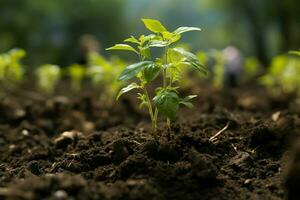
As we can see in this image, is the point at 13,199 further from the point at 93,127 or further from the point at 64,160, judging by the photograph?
the point at 93,127

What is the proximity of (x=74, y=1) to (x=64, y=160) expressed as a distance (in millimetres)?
13322

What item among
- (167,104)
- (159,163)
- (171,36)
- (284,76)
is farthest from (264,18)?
(159,163)

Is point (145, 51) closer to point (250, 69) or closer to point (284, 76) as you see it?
point (284, 76)

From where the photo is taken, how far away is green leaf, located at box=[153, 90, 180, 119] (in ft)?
6.61

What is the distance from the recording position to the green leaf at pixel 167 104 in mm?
2016

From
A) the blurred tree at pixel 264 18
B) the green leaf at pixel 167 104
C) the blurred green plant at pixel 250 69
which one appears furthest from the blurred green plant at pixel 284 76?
the blurred tree at pixel 264 18

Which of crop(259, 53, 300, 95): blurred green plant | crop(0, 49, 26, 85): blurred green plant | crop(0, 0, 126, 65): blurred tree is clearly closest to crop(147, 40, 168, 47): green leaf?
crop(0, 49, 26, 85): blurred green plant

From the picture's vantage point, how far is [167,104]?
2027mm

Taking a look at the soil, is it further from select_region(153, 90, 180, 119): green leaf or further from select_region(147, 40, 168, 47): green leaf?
select_region(147, 40, 168, 47): green leaf

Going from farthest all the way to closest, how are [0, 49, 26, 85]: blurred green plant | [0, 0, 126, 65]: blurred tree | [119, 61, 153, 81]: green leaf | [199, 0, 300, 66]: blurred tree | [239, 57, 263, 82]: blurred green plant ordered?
[199, 0, 300, 66]: blurred tree, [0, 0, 126, 65]: blurred tree, [239, 57, 263, 82]: blurred green plant, [0, 49, 26, 85]: blurred green plant, [119, 61, 153, 81]: green leaf

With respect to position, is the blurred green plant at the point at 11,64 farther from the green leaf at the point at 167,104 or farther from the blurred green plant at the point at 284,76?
the blurred green plant at the point at 284,76

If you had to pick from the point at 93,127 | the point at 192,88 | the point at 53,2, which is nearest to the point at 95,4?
the point at 53,2

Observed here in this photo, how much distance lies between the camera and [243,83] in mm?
7293

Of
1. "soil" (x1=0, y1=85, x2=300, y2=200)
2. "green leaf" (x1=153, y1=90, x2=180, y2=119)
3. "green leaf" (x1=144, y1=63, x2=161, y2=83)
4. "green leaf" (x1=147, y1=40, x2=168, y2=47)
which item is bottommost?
"soil" (x1=0, y1=85, x2=300, y2=200)
